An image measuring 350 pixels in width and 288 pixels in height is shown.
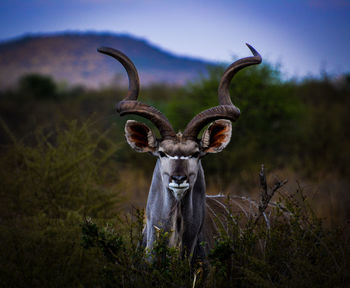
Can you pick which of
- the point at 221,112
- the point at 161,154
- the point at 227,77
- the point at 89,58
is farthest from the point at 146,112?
the point at 89,58

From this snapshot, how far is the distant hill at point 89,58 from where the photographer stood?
9195 millimetres

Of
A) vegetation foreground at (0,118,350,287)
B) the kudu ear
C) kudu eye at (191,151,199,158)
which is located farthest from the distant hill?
vegetation foreground at (0,118,350,287)

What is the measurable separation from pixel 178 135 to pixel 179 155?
0.27m

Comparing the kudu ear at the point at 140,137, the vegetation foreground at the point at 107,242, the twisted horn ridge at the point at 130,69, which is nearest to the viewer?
the vegetation foreground at the point at 107,242

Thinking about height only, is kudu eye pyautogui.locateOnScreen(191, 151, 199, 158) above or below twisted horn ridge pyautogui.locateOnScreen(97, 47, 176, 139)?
below

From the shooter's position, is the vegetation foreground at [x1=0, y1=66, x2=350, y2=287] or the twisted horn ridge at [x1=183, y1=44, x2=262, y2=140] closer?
the vegetation foreground at [x1=0, y1=66, x2=350, y2=287]

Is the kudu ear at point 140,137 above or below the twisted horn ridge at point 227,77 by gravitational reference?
below

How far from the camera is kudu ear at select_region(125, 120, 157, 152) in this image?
395 centimetres

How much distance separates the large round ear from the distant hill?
68.2 inches

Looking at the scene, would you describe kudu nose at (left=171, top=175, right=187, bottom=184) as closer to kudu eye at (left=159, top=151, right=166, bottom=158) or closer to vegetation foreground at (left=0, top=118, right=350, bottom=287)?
kudu eye at (left=159, top=151, right=166, bottom=158)

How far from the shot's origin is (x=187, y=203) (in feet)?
12.7

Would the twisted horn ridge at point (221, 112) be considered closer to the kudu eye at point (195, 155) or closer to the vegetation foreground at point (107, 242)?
the kudu eye at point (195, 155)

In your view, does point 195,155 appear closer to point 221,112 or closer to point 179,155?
point 179,155

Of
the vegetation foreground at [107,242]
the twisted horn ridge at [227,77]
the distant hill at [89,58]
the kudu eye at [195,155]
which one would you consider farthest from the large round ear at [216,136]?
the distant hill at [89,58]
